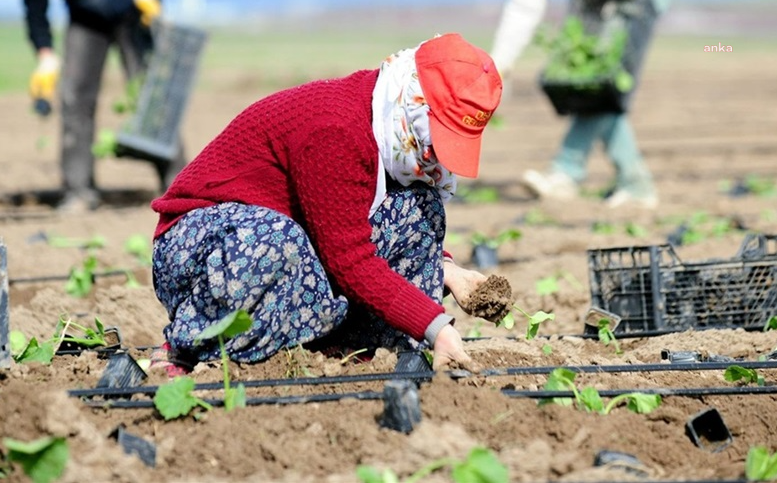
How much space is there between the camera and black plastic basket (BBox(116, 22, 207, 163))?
7.04 meters

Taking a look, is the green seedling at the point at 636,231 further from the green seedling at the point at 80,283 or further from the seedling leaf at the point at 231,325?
the seedling leaf at the point at 231,325

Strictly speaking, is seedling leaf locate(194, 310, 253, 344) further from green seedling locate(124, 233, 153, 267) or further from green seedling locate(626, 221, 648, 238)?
green seedling locate(626, 221, 648, 238)

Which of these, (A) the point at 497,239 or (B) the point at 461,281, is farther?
(A) the point at 497,239

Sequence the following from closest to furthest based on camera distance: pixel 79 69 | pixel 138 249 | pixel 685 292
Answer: pixel 685 292, pixel 138 249, pixel 79 69

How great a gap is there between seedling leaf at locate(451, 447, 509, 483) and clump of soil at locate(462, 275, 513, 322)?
100cm

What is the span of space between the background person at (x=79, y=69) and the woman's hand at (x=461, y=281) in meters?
4.01

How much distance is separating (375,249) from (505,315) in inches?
19.3

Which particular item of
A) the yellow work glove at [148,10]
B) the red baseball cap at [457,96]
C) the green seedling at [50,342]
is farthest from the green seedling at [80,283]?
the yellow work glove at [148,10]

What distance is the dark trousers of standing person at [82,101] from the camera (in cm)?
668

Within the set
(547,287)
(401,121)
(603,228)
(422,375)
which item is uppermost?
(401,121)

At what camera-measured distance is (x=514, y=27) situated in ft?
19.5

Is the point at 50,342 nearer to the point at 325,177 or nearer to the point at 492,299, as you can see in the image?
the point at 325,177

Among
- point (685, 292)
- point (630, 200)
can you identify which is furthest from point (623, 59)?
point (685, 292)

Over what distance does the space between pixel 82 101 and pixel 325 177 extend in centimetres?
449
